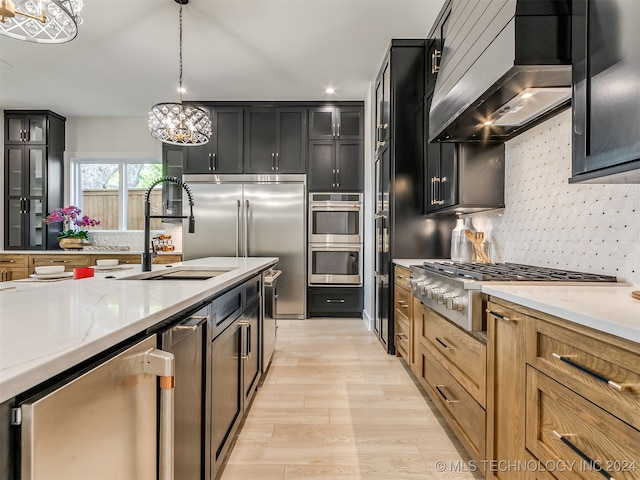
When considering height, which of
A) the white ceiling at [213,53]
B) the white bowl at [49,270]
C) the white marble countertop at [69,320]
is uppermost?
the white ceiling at [213,53]

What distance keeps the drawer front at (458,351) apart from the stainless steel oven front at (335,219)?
2.37 m

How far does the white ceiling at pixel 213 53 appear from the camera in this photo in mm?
2760

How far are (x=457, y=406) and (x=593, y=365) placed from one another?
0.96m

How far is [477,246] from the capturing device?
2.65 m

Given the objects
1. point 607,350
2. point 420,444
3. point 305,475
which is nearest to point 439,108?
point 607,350

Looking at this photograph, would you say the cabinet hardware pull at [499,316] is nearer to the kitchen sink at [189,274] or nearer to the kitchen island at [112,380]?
the kitchen island at [112,380]

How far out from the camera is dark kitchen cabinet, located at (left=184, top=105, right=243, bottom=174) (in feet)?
15.1

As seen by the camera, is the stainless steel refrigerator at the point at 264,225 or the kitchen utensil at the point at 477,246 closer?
the kitchen utensil at the point at 477,246

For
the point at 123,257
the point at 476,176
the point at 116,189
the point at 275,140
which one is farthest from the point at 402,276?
the point at 116,189

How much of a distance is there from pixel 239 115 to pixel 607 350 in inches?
181

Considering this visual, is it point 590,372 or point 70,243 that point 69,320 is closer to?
point 590,372

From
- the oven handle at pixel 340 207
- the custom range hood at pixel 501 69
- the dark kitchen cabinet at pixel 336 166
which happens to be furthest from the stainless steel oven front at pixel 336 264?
the custom range hood at pixel 501 69

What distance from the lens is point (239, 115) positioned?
4.61 meters

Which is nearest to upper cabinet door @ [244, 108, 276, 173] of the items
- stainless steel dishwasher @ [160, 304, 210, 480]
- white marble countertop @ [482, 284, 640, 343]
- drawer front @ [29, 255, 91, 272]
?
drawer front @ [29, 255, 91, 272]
